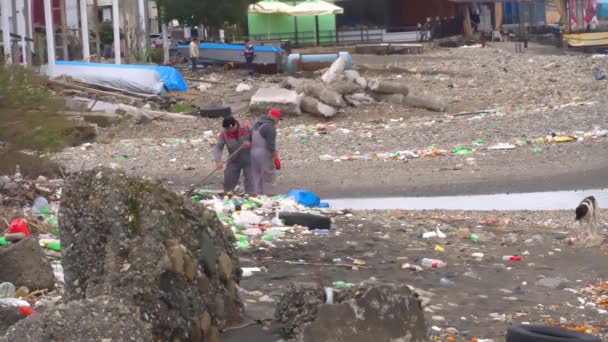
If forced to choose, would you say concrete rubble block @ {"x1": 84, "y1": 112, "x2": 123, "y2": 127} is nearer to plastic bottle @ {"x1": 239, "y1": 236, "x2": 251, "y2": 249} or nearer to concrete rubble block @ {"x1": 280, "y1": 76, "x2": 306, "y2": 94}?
concrete rubble block @ {"x1": 280, "y1": 76, "x2": 306, "y2": 94}

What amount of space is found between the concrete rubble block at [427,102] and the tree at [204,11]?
16.8m

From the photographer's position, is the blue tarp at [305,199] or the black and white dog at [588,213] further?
the blue tarp at [305,199]

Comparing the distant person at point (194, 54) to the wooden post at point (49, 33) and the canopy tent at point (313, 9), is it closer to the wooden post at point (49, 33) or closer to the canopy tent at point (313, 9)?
the wooden post at point (49, 33)

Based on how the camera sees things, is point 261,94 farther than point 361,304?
Yes

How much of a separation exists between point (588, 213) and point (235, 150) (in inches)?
195

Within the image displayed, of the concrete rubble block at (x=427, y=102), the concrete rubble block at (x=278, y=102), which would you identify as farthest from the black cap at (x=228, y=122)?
the concrete rubble block at (x=427, y=102)

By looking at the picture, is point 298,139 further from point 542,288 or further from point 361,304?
point 361,304

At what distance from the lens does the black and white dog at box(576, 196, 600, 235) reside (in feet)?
36.0

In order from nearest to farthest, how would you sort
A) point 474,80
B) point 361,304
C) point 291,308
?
point 361,304
point 291,308
point 474,80

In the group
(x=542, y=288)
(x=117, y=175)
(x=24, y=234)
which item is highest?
(x=117, y=175)

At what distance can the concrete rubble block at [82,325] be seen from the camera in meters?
5.23

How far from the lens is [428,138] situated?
21.0m

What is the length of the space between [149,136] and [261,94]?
10.3ft

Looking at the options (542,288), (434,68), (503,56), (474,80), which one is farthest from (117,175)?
(503,56)
